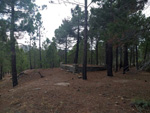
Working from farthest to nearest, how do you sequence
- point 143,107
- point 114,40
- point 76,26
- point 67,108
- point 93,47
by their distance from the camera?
point 93,47 < point 76,26 < point 114,40 < point 67,108 < point 143,107

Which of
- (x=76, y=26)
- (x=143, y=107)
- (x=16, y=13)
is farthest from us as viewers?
(x=76, y=26)

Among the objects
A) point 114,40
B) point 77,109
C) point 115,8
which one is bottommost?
point 77,109

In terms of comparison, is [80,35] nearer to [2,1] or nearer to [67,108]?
[2,1]

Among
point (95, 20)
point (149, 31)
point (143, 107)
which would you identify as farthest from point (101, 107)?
point (95, 20)

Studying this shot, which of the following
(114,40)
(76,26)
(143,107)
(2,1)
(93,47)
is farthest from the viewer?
(93,47)

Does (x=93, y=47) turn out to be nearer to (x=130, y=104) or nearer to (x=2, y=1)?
(x=2, y=1)

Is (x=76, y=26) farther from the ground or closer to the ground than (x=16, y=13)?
farther from the ground

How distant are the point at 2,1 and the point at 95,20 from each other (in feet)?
23.1

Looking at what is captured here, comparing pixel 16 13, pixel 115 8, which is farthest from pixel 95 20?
pixel 16 13

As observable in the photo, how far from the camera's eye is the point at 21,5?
8.36 meters

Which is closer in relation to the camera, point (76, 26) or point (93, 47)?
point (76, 26)

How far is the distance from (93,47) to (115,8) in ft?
55.2

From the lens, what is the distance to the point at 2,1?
22.7 feet

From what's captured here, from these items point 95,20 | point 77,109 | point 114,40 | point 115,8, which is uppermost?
point 115,8
